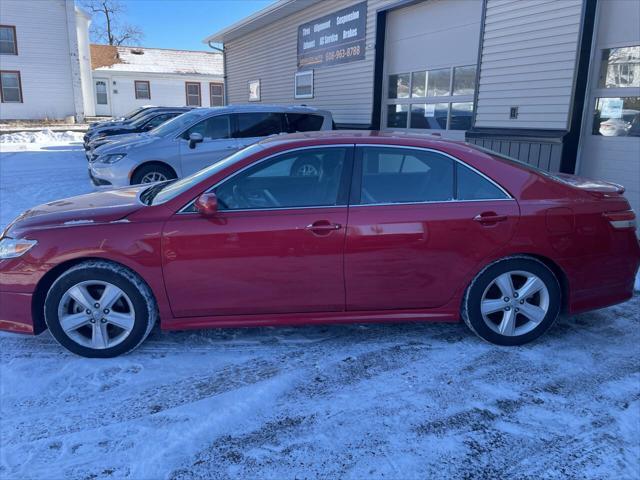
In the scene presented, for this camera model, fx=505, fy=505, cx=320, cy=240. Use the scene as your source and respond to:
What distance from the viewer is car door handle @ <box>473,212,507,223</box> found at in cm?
360

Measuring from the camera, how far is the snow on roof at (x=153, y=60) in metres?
35.4

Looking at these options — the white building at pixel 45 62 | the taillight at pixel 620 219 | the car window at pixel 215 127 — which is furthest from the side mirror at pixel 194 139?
the white building at pixel 45 62

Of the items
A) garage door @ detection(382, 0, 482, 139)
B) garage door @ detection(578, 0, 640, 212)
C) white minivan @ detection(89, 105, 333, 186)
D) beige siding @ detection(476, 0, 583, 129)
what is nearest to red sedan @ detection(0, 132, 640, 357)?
garage door @ detection(578, 0, 640, 212)

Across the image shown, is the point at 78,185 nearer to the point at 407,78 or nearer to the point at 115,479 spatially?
the point at 407,78

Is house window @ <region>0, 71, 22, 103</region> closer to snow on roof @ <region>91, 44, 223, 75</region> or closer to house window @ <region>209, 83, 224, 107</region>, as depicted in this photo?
snow on roof @ <region>91, 44, 223, 75</region>

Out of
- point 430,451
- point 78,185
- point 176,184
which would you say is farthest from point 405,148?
point 78,185

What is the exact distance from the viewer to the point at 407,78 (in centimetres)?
1111

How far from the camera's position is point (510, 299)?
12.2 ft

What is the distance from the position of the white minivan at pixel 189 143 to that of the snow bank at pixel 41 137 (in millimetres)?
15674

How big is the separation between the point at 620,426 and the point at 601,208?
1.63 m

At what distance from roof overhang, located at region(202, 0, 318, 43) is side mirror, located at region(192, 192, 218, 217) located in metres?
11.9

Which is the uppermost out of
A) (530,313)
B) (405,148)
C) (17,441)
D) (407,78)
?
(407,78)

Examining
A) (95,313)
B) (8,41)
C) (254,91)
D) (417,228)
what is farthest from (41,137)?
(417,228)

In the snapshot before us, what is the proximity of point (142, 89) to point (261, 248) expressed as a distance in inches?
1435
